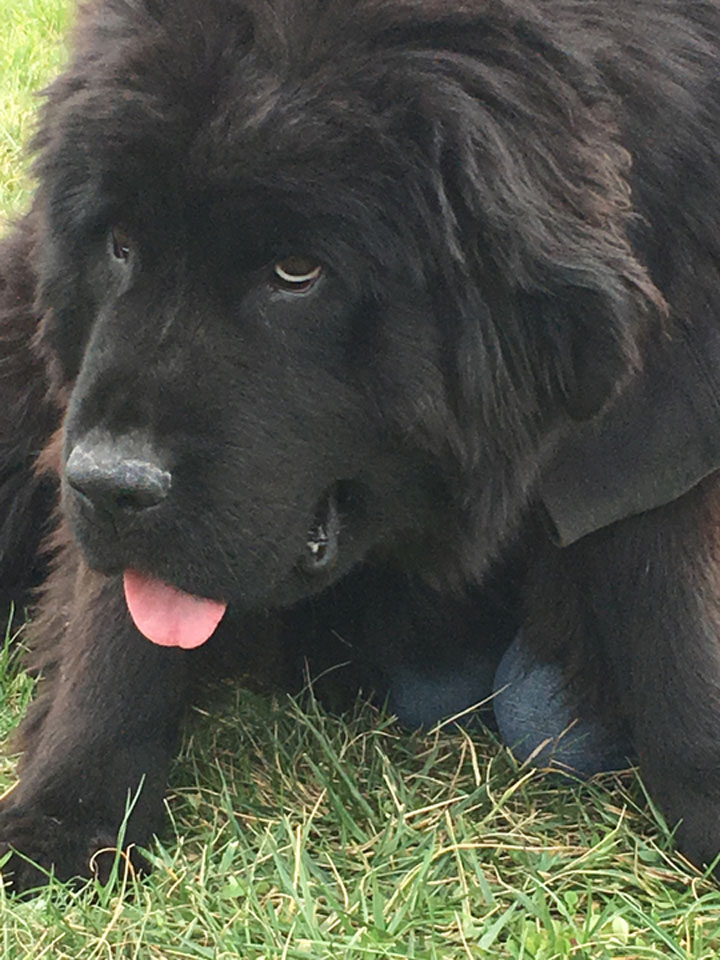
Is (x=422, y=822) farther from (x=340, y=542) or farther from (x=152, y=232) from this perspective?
(x=152, y=232)

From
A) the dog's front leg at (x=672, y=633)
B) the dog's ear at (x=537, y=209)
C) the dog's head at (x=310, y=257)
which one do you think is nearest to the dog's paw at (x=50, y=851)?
the dog's head at (x=310, y=257)

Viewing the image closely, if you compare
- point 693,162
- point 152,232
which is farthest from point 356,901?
point 693,162

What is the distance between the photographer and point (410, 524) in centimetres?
199

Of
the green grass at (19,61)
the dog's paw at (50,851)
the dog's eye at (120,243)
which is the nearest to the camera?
the dog's eye at (120,243)

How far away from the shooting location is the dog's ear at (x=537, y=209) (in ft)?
5.66

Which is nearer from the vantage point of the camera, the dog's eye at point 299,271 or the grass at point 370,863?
the dog's eye at point 299,271

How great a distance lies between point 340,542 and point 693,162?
0.66 meters

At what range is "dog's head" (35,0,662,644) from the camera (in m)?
1.71

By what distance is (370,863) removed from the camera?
2.09 meters

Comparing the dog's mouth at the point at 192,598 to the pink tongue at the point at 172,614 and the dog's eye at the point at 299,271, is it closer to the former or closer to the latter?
the pink tongue at the point at 172,614

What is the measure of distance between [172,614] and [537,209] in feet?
2.31

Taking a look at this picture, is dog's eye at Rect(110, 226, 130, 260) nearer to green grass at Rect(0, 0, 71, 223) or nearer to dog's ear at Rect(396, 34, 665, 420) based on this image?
dog's ear at Rect(396, 34, 665, 420)

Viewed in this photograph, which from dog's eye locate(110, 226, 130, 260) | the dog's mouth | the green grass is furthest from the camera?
the green grass

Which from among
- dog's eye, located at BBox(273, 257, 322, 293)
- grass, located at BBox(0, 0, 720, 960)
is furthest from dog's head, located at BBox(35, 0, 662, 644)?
grass, located at BBox(0, 0, 720, 960)
